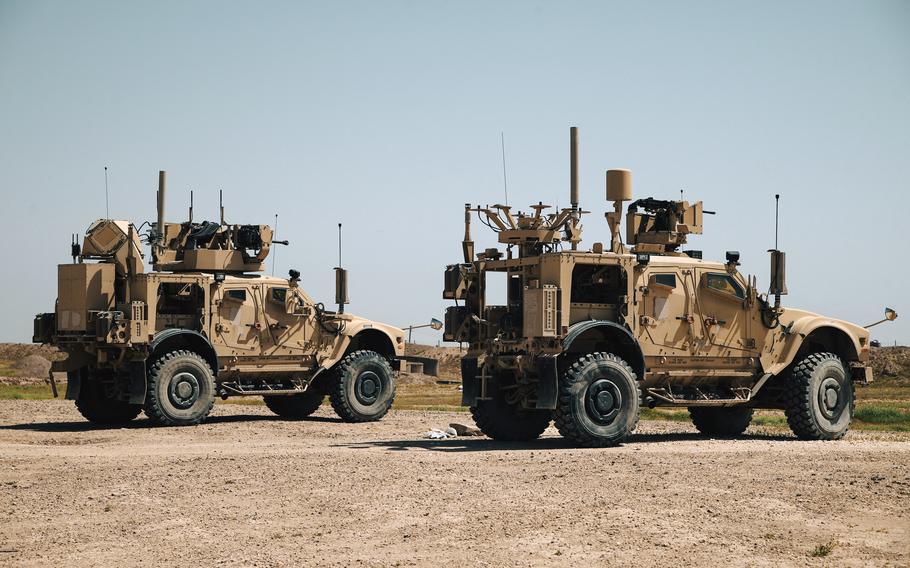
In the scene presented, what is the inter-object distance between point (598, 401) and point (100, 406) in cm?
988

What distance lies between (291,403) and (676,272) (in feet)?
31.5

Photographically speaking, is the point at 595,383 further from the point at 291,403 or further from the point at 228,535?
the point at 291,403

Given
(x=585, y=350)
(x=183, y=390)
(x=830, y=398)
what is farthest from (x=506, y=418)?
(x=183, y=390)

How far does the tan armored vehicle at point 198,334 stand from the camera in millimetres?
21828

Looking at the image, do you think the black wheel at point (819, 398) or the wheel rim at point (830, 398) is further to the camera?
the wheel rim at point (830, 398)

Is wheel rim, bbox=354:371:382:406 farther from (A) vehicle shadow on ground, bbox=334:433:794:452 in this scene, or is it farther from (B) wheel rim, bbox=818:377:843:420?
(B) wheel rim, bbox=818:377:843:420

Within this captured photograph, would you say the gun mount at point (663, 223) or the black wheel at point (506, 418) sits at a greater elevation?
the gun mount at point (663, 223)

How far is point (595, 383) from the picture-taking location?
688 inches

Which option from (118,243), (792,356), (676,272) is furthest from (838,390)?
(118,243)

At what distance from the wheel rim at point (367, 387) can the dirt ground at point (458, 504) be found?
5545mm

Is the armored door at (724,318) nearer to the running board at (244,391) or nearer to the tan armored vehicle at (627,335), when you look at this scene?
the tan armored vehicle at (627,335)

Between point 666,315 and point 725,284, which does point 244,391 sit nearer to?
point 666,315

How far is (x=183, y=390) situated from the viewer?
72.5 ft

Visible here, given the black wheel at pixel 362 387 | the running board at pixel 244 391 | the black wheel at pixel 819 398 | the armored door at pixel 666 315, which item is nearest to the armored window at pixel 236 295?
the running board at pixel 244 391
